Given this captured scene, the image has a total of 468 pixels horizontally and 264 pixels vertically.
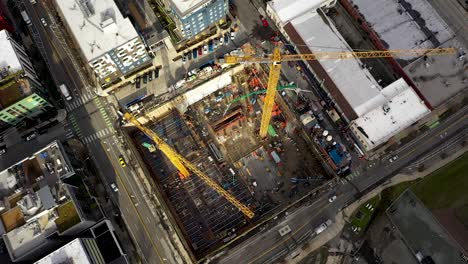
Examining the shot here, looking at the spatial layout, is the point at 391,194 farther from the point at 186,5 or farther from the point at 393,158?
the point at 186,5

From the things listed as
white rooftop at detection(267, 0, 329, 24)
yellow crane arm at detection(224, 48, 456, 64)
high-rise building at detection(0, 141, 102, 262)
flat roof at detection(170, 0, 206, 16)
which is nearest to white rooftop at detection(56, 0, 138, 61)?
flat roof at detection(170, 0, 206, 16)

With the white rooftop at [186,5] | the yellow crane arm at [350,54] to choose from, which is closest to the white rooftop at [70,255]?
the yellow crane arm at [350,54]

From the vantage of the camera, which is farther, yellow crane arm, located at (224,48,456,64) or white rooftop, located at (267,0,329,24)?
white rooftop, located at (267,0,329,24)

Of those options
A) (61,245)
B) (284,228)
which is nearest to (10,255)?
(61,245)

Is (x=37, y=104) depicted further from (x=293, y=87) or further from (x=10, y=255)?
(x=293, y=87)

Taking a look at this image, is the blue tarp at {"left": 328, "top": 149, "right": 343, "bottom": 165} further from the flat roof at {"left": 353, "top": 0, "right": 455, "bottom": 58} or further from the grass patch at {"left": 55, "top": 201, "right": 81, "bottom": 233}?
the grass patch at {"left": 55, "top": 201, "right": 81, "bottom": 233}

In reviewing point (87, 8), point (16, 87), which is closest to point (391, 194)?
point (87, 8)
